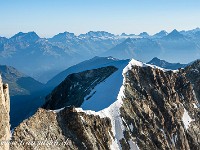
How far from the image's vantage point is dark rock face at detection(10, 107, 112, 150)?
3339 inches

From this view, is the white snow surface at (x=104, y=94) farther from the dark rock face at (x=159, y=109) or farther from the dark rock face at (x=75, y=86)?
the dark rock face at (x=75, y=86)

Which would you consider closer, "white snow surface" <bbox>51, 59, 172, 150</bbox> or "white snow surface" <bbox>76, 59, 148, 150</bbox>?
"white snow surface" <bbox>76, 59, 148, 150</bbox>

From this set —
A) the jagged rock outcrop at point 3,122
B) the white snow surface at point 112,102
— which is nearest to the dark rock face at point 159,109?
the white snow surface at point 112,102

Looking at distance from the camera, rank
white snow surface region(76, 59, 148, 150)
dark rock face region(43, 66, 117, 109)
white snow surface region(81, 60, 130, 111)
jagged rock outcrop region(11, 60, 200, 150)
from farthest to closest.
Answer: dark rock face region(43, 66, 117, 109) → white snow surface region(81, 60, 130, 111) → white snow surface region(76, 59, 148, 150) → jagged rock outcrop region(11, 60, 200, 150)

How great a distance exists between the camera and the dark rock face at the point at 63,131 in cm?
8481

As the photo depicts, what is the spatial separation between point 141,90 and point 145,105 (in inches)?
371

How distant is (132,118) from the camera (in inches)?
5044

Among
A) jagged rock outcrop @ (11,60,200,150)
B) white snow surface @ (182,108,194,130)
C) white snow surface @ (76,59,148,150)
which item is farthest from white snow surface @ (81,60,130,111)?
white snow surface @ (182,108,194,130)

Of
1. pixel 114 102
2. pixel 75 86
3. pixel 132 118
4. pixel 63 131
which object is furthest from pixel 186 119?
pixel 63 131

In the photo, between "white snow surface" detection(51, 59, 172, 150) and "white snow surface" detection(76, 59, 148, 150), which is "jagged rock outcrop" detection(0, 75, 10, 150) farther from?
"white snow surface" detection(76, 59, 148, 150)

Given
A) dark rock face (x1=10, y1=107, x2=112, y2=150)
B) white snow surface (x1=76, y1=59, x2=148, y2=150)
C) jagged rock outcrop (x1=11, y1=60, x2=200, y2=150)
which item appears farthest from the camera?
white snow surface (x1=76, y1=59, x2=148, y2=150)

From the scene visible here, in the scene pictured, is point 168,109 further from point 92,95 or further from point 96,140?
point 96,140

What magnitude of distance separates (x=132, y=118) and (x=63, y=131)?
3627 centimetres

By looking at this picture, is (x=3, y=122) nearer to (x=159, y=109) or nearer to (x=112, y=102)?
(x=112, y=102)
